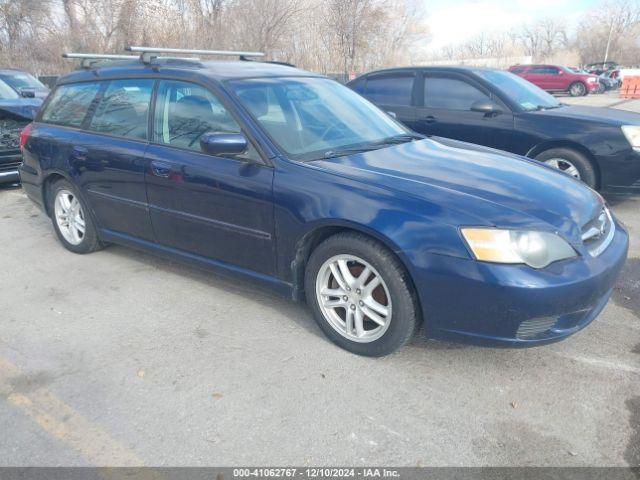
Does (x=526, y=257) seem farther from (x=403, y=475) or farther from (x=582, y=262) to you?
(x=403, y=475)

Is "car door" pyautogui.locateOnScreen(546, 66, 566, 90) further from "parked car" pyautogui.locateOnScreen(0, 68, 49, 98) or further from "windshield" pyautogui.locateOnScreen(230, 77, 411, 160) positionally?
"windshield" pyautogui.locateOnScreen(230, 77, 411, 160)

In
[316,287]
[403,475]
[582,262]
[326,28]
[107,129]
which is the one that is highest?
[326,28]

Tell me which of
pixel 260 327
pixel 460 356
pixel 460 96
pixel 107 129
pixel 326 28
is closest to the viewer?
pixel 460 356

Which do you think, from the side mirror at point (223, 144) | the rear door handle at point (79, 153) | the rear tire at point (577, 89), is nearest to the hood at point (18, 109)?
the rear door handle at point (79, 153)

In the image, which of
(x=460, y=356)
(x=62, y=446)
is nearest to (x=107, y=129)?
(x=62, y=446)

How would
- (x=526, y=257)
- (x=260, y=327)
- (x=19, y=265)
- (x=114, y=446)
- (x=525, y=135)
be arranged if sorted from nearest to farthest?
(x=114, y=446), (x=526, y=257), (x=260, y=327), (x=19, y=265), (x=525, y=135)

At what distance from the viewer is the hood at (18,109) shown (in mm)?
7281

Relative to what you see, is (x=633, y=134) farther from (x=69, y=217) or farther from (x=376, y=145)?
(x=69, y=217)

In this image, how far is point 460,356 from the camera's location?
3.15 m

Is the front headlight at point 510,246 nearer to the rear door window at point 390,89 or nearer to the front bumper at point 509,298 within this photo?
the front bumper at point 509,298

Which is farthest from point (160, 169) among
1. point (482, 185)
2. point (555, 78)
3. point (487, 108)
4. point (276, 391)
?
point (555, 78)

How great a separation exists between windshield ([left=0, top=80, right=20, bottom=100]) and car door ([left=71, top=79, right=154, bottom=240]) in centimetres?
501

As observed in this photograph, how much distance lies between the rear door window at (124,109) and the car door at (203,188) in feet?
0.51

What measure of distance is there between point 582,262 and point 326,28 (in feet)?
96.3
